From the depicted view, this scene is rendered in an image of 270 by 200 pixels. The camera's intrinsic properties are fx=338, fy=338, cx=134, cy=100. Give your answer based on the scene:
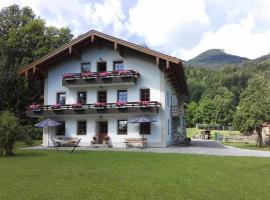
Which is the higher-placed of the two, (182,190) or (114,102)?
(114,102)

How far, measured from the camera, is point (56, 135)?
29.7 metres

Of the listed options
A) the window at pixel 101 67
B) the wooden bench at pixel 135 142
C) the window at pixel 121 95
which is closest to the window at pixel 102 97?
→ the window at pixel 121 95

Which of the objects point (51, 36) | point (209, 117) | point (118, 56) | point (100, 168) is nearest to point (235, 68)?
point (209, 117)

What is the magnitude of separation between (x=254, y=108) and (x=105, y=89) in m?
13.0

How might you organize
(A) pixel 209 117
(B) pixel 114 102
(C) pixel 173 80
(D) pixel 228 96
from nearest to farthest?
(B) pixel 114 102
(C) pixel 173 80
(A) pixel 209 117
(D) pixel 228 96

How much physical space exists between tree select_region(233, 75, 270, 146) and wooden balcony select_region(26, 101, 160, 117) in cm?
841

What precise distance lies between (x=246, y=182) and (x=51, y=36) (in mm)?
37390

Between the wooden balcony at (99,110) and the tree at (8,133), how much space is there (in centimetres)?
884

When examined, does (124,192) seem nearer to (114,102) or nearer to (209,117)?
(114,102)

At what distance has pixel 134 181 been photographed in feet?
33.8

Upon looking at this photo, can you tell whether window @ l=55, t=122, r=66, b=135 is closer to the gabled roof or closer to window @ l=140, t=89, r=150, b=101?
the gabled roof

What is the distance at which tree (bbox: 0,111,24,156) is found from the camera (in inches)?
736

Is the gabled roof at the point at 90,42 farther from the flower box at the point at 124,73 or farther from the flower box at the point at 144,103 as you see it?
the flower box at the point at 144,103

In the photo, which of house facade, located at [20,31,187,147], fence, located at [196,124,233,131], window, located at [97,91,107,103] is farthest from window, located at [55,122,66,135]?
fence, located at [196,124,233,131]
